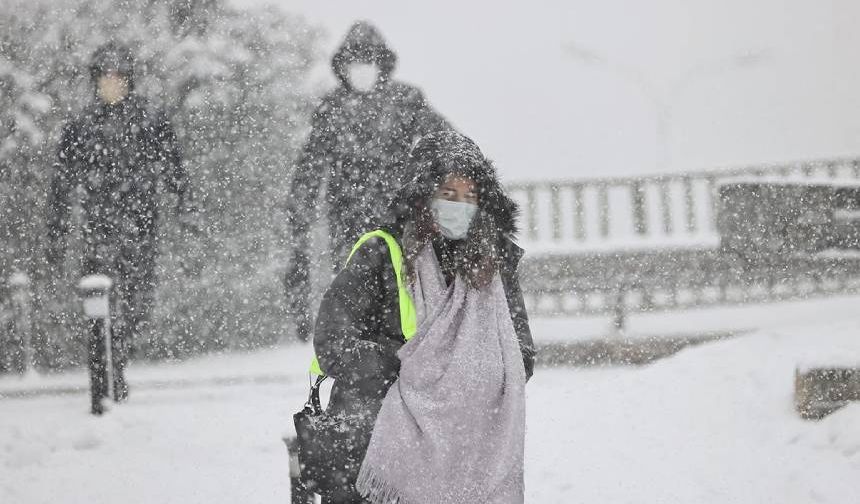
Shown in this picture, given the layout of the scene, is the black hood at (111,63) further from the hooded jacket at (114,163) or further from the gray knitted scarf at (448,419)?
the gray knitted scarf at (448,419)

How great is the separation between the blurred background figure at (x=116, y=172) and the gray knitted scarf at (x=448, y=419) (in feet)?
13.4

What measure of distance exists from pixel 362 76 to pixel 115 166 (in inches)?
81.7

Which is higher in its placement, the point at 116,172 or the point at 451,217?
the point at 116,172

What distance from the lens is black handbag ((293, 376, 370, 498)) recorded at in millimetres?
2451

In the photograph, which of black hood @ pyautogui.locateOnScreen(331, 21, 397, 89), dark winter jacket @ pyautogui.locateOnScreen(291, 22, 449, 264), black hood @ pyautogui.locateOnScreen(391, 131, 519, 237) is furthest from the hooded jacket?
black hood @ pyautogui.locateOnScreen(391, 131, 519, 237)

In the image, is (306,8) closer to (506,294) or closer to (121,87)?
(121,87)

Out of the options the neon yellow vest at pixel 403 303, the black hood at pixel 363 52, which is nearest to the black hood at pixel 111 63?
the black hood at pixel 363 52

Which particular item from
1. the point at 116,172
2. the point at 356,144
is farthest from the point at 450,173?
the point at 116,172

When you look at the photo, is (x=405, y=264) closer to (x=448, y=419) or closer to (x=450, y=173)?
(x=450, y=173)

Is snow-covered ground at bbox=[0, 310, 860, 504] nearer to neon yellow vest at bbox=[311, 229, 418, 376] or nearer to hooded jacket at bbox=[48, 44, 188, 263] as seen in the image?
hooded jacket at bbox=[48, 44, 188, 263]

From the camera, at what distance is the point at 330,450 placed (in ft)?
8.09

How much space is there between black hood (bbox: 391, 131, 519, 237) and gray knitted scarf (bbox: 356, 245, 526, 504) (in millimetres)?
209

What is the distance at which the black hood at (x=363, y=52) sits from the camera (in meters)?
5.03

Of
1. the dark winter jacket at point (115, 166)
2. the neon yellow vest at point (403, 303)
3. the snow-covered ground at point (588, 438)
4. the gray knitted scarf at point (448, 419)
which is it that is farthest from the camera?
the dark winter jacket at point (115, 166)
